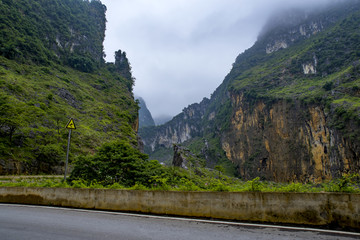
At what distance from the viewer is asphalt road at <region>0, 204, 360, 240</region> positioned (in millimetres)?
4828

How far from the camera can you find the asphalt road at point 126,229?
4.83 metres

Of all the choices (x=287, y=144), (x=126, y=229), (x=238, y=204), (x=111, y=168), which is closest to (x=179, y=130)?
(x=287, y=144)

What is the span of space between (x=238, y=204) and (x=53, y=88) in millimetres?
42667

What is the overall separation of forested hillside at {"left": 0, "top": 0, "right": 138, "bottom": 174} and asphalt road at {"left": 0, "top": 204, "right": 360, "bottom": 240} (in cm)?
1802

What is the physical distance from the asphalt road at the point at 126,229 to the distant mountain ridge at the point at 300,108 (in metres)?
50.7

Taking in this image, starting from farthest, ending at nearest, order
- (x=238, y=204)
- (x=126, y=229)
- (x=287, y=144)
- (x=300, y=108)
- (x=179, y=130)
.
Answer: (x=179, y=130) < (x=287, y=144) < (x=300, y=108) < (x=238, y=204) < (x=126, y=229)

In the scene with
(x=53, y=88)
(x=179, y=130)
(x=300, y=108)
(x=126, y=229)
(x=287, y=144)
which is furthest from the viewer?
(x=179, y=130)

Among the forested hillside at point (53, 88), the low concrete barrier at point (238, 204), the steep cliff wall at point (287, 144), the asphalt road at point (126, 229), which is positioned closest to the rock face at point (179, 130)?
the steep cliff wall at point (287, 144)

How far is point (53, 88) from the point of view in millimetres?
40656

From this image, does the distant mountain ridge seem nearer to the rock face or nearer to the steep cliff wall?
the steep cliff wall

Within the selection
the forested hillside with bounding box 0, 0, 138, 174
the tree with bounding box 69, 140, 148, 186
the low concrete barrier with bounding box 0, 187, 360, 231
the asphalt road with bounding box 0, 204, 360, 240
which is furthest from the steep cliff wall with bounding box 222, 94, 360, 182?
the asphalt road with bounding box 0, 204, 360, 240

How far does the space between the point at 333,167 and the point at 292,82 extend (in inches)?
1486

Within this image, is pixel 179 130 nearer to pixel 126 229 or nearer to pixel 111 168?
pixel 111 168

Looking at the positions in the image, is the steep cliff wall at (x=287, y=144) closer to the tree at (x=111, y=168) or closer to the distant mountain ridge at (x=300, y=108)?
the distant mountain ridge at (x=300, y=108)
